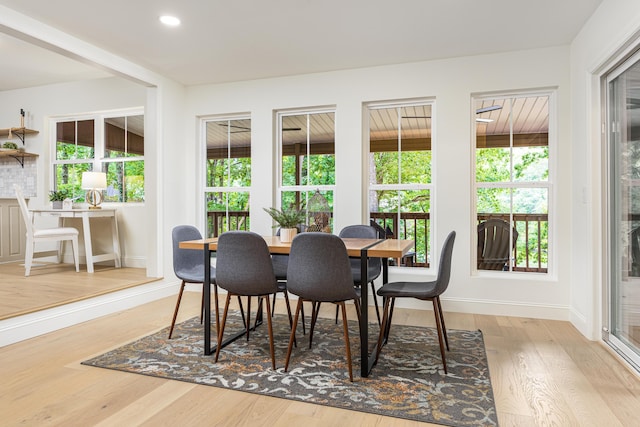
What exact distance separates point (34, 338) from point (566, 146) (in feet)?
15.8

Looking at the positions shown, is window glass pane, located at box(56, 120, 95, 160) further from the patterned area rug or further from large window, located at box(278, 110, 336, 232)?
the patterned area rug

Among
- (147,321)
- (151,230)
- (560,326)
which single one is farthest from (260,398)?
(151,230)

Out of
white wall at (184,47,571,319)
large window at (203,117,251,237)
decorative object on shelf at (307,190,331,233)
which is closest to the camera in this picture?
decorative object on shelf at (307,190,331,233)

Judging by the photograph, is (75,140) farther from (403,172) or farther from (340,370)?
(340,370)

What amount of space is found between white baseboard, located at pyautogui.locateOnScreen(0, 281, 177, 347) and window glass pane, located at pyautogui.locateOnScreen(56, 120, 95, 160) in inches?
101

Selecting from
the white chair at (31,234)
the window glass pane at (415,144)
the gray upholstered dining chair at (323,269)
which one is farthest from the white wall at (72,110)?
the gray upholstered dining chair at (323,269)

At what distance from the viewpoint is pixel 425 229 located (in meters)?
4.25

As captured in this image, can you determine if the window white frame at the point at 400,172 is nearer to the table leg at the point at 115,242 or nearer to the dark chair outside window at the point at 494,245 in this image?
the dark chair outside window at the point at 494,245

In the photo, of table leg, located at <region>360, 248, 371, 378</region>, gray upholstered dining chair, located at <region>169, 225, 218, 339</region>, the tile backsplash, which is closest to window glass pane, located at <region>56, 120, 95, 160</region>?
the tile backsplash


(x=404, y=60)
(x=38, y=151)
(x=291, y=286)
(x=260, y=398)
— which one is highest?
(x=404, y=60)

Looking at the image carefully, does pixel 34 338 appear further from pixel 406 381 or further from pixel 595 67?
pixel 595 67

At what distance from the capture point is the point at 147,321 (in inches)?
142

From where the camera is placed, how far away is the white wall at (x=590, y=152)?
2732 mm

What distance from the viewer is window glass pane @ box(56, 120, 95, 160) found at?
5.71 m
